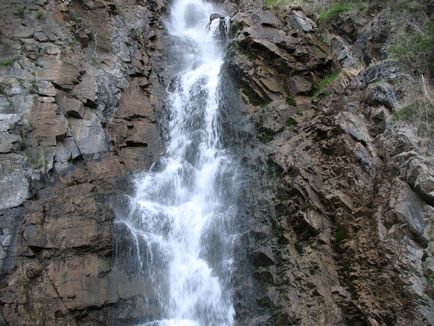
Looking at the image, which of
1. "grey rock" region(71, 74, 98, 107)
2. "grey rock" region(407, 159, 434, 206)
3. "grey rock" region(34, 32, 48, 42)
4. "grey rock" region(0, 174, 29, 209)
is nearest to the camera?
"grey rock" region(407, 159, 434, 206)

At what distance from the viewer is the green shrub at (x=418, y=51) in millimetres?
11297

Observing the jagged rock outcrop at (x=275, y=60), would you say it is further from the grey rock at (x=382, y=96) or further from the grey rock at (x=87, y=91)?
the grey rock at (x=87, y=91)

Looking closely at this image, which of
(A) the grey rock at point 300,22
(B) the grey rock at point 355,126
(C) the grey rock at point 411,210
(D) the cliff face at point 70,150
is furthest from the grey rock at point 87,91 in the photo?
(C) the grey rock at point 411,210

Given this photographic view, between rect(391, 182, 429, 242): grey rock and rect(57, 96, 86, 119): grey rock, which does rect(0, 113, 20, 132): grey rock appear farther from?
rect(391, 182, 429, 242): grey rock

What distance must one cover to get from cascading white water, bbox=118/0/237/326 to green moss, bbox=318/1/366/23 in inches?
175

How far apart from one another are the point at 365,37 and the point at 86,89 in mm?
9522

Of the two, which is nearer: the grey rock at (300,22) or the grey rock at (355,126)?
the grey rock at (355,126)

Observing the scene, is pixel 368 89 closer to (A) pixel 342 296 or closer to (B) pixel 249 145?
(B) pixel 249 145

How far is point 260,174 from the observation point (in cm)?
1180

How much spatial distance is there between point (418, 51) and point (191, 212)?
7.56m

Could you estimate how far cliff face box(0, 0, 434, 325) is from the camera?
8.88 metres

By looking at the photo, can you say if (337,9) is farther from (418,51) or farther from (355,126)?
(355,126)

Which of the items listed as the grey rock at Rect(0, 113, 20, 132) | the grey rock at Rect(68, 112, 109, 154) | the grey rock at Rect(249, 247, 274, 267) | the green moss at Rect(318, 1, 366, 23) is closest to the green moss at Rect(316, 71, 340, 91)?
the green moss at Rect(318, 1, 366, 23)

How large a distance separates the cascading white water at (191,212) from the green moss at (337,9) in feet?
14.6
